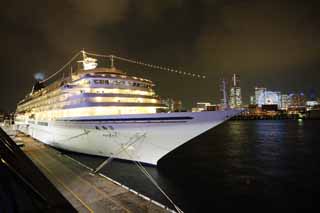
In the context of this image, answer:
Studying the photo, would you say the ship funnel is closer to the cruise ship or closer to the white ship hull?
the cruise ship

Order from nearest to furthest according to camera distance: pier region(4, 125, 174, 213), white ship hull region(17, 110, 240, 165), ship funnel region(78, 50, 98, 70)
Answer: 1. pier region(4, 125, 174, 213)
2. white ship hull region(17, 110, 240, 165)
3. ship funnel region(78, 50, 98, 70)

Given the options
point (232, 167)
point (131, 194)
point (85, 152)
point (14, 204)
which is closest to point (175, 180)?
point (131, 194)

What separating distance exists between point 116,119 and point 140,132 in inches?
73.4

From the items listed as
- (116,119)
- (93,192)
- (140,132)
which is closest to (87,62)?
(116,119)

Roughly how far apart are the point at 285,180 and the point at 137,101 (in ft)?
40.8

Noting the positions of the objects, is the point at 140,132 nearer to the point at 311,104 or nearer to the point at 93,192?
the point at 93,192

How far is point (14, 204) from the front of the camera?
4.43 metres

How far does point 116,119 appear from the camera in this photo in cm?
1388

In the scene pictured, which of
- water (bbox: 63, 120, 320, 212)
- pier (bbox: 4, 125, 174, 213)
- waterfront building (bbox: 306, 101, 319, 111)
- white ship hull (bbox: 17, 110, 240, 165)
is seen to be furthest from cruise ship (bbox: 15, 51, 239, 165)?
waterfront building (bbox: 306, 101, 319, 111)

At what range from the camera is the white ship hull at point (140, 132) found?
1212 cm

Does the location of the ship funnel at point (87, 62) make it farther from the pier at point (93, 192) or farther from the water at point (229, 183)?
the pier at point (93, 192)

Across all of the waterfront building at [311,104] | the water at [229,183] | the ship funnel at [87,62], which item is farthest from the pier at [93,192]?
the waterfront building at [311,104]

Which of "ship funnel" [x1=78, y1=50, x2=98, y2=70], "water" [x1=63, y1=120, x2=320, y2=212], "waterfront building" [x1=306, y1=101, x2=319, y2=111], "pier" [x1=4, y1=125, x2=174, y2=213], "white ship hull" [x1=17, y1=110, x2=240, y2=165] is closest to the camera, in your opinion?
"pier" [x1=4, y1=125, x2=174, y2=213]

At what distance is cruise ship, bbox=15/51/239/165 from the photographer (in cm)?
1249
